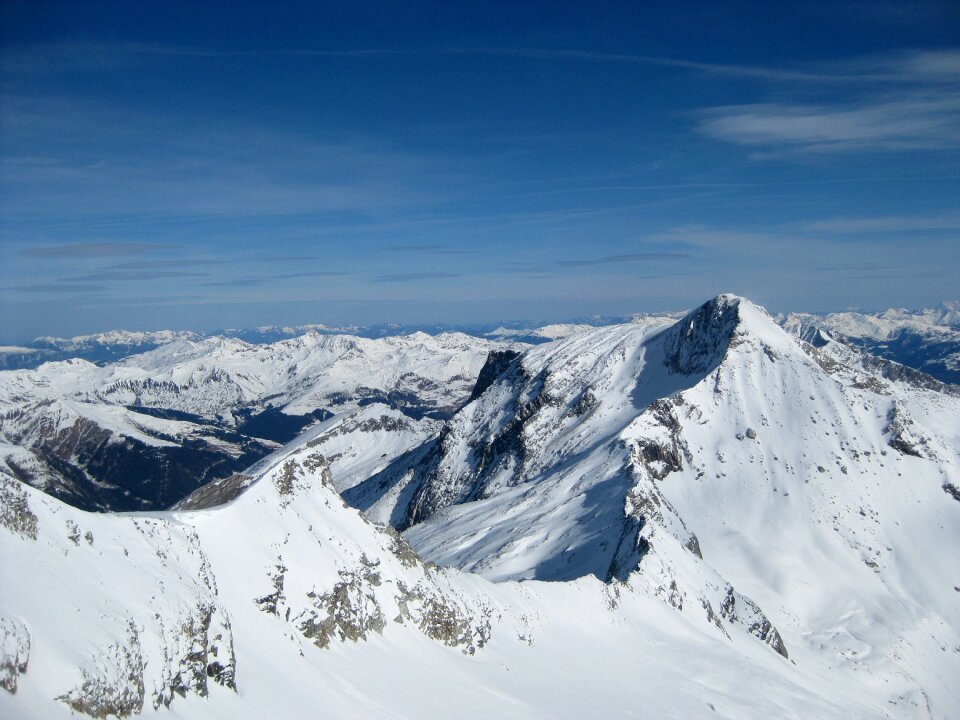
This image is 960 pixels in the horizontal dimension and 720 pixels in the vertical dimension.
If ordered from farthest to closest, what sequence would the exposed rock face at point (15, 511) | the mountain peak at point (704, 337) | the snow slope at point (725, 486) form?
the mountain peak at point (704, 337) < the snow slope at point (725, 486) < the exposed rock face at point (15, 511)

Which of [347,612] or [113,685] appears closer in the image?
[113,685]

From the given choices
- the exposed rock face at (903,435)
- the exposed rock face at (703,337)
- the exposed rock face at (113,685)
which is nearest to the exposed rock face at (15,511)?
the exposed rock face at (113,685)

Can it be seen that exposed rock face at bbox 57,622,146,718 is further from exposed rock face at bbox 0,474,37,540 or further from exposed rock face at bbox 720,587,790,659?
exposed rock face at bbox 720,587,790,659

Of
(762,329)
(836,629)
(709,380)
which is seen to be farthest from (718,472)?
(762,329)

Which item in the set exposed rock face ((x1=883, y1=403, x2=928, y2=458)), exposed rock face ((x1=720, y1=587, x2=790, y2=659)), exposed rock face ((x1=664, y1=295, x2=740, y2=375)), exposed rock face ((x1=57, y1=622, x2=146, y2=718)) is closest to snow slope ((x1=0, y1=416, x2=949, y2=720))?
exposed rock face ((x1=57, y1=622, x2=146, y2=718))

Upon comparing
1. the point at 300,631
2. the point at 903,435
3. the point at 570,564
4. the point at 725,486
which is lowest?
the point at 570,564

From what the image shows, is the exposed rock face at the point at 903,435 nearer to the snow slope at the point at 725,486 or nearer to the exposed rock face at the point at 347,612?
the snow slope at the point at 725,486

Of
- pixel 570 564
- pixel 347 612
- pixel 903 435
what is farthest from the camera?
pixel 903 435

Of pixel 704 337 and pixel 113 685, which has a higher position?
pixel 704 337

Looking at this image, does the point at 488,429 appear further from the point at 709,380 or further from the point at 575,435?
the point at 709,380

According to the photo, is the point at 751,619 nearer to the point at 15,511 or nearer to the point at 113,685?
the point at 113,685

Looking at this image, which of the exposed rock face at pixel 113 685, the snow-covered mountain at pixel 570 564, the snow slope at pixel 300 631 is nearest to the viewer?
the exposed rock face at pixel 113 685

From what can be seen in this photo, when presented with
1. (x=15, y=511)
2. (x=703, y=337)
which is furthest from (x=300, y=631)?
(x=703, y=337)
